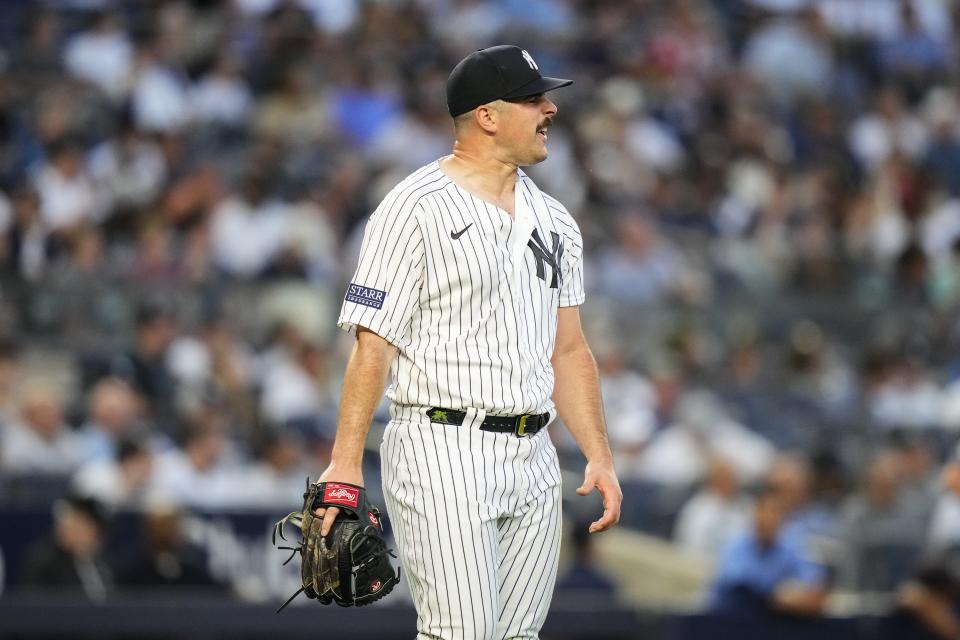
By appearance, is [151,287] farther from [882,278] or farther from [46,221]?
[882,278]

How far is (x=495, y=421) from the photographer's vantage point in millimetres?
4230

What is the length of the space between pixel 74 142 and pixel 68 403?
2508mm

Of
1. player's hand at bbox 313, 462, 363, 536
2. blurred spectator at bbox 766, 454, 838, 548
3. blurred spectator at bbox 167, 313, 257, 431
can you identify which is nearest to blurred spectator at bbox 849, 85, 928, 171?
blurred spectator at bbox 766, 454, 838, 548

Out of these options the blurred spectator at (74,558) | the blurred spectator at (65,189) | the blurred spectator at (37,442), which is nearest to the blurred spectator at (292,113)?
the blurred spectator at (65,189)

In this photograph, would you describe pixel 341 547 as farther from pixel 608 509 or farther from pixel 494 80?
pixel 494 80

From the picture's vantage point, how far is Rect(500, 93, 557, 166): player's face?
4.35m

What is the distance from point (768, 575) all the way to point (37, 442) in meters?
4.42

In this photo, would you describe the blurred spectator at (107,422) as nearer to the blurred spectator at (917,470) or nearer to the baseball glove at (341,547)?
the blurred spectator at (917,470)

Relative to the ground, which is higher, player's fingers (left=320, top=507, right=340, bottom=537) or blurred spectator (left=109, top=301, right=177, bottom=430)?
player's fingers (left=320, top=507, right=340, bottom=537)

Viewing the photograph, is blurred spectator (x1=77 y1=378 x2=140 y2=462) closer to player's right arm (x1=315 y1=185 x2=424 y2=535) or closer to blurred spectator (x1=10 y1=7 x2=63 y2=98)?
blurred spectator (x1=10 y1=7 x2=63 y2=98)

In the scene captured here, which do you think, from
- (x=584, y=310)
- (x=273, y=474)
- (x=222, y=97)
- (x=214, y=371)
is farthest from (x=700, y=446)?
(x=222, y=97)

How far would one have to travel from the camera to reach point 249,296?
11102mm

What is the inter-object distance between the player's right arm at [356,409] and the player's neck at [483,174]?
532 mm

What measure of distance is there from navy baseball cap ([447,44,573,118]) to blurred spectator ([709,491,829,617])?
4.18m
